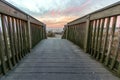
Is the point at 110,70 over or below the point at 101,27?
below

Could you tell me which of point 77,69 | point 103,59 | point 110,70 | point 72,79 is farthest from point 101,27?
point 72,79

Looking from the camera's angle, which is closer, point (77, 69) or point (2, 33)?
point (2, 33)

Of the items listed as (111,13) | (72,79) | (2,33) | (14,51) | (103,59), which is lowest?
(72,79)

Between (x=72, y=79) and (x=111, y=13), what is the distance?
1.55m

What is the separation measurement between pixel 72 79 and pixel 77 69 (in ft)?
1.54

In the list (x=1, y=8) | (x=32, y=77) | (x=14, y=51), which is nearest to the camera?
(x=1, y=8)

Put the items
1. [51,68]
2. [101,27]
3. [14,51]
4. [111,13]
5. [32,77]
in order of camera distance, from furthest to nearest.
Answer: [101,27] < [14,51] < [51,68] < [111,13] < [32,77]

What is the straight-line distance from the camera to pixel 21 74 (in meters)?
2.08

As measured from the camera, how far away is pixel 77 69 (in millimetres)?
2348

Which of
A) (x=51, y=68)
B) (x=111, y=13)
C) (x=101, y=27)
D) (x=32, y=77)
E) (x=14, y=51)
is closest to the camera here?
(x=32, y=77)

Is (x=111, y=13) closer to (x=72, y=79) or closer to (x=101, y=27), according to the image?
(x=101, y=27)

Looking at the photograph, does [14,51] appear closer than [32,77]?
No

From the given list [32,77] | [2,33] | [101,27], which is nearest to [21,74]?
[32,77]

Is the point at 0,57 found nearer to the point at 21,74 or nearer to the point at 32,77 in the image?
the point at 21,74
